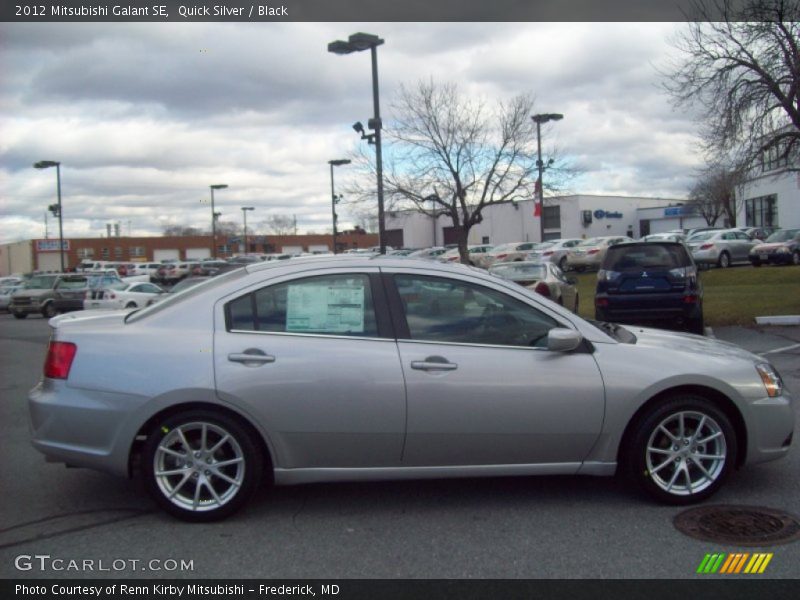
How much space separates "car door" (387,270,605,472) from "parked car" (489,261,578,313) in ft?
34.3

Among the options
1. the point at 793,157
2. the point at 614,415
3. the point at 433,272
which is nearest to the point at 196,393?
the point at 433,272

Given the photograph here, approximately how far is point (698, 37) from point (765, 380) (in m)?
13.9

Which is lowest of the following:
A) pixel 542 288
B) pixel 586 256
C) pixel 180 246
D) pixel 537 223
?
pixel 542 288

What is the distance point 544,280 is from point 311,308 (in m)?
11.3

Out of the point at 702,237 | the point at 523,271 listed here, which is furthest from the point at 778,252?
the point at 523,271

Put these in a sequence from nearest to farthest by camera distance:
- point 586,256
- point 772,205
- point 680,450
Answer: point 680,450, point 586,256, point 772,205

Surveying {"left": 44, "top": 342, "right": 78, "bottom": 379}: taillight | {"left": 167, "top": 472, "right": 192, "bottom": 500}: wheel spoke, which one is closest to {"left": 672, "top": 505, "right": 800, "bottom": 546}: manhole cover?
{"left": 167, "top": 472, "right": 192, "bottom": 500}: wheel spoke

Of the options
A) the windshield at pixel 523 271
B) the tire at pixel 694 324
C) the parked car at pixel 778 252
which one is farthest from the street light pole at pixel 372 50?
the parked car at pixel 778 252

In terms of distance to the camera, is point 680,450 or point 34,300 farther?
point 34,300

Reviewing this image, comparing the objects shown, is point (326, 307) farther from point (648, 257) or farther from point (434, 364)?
point (648, 257)

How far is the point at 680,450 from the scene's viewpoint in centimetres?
468

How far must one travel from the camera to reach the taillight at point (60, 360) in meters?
4.52

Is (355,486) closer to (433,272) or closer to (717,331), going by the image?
(433,272)

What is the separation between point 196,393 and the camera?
440 centimetres
